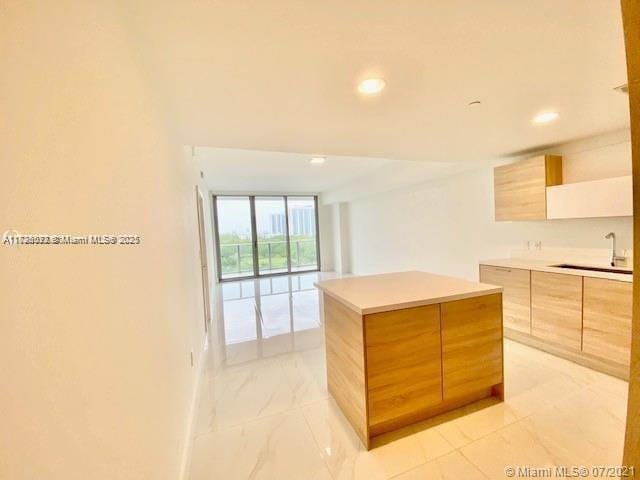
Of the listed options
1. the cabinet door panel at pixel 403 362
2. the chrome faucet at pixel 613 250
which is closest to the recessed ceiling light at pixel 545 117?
the chrome faucet at pixel 613 250

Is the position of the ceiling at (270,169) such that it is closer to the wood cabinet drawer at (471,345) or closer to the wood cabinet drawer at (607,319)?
the wood cabinet drawer at (471,345)

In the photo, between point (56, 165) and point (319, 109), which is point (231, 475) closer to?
point (56, 165)

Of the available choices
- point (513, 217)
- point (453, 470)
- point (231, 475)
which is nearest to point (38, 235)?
point (231, 475)

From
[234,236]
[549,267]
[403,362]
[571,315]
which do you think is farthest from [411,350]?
[234,236]

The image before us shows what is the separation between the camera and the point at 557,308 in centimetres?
263

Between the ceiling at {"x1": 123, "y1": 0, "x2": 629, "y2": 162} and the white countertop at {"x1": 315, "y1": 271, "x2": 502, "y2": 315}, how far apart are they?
4.39ft

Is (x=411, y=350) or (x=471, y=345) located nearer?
(x=411, y=350)

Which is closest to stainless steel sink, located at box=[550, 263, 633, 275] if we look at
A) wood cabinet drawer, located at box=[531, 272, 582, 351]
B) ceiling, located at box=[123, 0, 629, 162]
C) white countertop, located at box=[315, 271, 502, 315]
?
wood cabinet drawer, located at box=[531, 272, 582, 351]

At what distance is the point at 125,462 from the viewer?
77cm

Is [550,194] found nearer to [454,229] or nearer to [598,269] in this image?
[598,269]

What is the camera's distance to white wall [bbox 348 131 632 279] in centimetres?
294

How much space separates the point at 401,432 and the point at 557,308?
2.08 meters

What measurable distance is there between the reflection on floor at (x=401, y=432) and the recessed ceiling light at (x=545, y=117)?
2.27 metres

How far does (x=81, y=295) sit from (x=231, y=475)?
1541 millimetres
